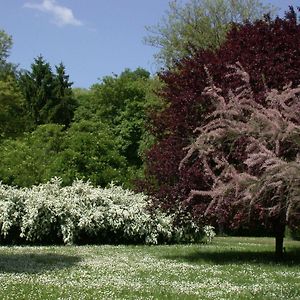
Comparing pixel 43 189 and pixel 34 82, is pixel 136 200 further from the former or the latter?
pixel 34 82

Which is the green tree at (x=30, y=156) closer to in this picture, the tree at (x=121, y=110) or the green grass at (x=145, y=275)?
the tree at (x=121, y=110)

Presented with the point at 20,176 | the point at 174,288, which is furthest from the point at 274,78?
the point at 20,176

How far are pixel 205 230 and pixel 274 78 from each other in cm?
977

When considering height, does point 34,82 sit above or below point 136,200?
above

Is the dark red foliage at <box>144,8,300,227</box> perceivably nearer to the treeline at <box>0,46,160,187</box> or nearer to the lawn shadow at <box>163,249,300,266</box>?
the lawn shadow at <box>163,249,300,266</box>

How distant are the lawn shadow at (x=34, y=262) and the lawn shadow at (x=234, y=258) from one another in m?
3.24

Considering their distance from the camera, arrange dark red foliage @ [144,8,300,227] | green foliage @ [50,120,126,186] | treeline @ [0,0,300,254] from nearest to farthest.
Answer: treeline @ [0,0,300,254]
dark red foliage @ [144,8,300,227]
green foliage @ [50,120,126,186]

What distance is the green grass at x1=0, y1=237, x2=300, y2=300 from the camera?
10.4 metres


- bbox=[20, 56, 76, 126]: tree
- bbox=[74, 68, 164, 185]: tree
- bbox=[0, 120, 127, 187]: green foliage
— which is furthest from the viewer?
bbox=[20, 56, 76, 126]: tree

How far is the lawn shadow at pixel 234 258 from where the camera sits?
16.2 metres

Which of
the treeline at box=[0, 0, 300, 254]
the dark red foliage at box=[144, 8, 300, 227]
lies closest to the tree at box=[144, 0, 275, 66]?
the treeline at box=[0, 0, 300, 254]

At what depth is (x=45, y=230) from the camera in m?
22.1

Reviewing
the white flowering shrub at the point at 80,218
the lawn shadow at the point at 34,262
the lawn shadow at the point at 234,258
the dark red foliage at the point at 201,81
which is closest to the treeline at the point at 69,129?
the white flowering shrub at the point at 80,218

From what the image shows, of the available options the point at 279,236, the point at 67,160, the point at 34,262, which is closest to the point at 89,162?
the point at 67,160
